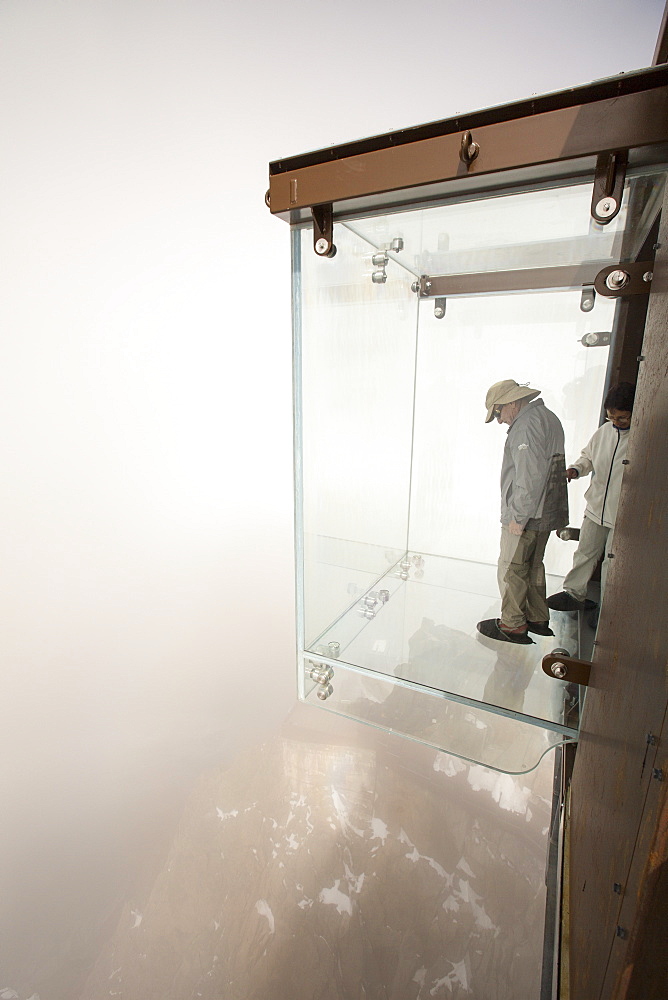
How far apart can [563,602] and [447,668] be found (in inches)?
11.8

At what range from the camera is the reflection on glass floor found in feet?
3.45

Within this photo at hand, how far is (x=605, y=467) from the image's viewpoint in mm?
952

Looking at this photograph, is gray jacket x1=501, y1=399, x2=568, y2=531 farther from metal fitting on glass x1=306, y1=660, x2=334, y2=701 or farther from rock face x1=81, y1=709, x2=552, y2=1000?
rock face x1=81, y1=709, x2=552, y2=1000

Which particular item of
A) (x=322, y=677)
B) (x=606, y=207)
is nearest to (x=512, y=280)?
(x=606, y=207)

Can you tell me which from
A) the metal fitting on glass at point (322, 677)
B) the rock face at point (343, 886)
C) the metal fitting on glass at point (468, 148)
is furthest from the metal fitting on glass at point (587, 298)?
the rock face at point (343, 886)

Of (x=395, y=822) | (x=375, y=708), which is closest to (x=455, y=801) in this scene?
(x=395, y=822)

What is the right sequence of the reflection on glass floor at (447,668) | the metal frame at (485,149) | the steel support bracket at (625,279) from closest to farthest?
1. the metal frame at (485,149)
2. the steel support bracket at (625,279)
3. the reflection on glass floor at (447,668)

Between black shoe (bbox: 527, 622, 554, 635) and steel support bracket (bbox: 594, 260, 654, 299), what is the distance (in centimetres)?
66

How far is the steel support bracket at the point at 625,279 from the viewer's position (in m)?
0.83

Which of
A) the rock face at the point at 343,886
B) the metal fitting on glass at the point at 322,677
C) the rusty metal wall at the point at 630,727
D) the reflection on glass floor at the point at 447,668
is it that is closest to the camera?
the rusty metal wall at the point at 630,727

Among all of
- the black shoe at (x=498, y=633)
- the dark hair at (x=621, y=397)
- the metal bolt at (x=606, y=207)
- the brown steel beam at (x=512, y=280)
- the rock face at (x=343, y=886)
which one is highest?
the metal bolt at (x=606, y=207)

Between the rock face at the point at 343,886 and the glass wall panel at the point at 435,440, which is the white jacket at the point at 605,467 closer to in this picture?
the glass wall panel at the point at 435,440

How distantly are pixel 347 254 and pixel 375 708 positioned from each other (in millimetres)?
1046

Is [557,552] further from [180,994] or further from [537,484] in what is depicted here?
[180,994]
